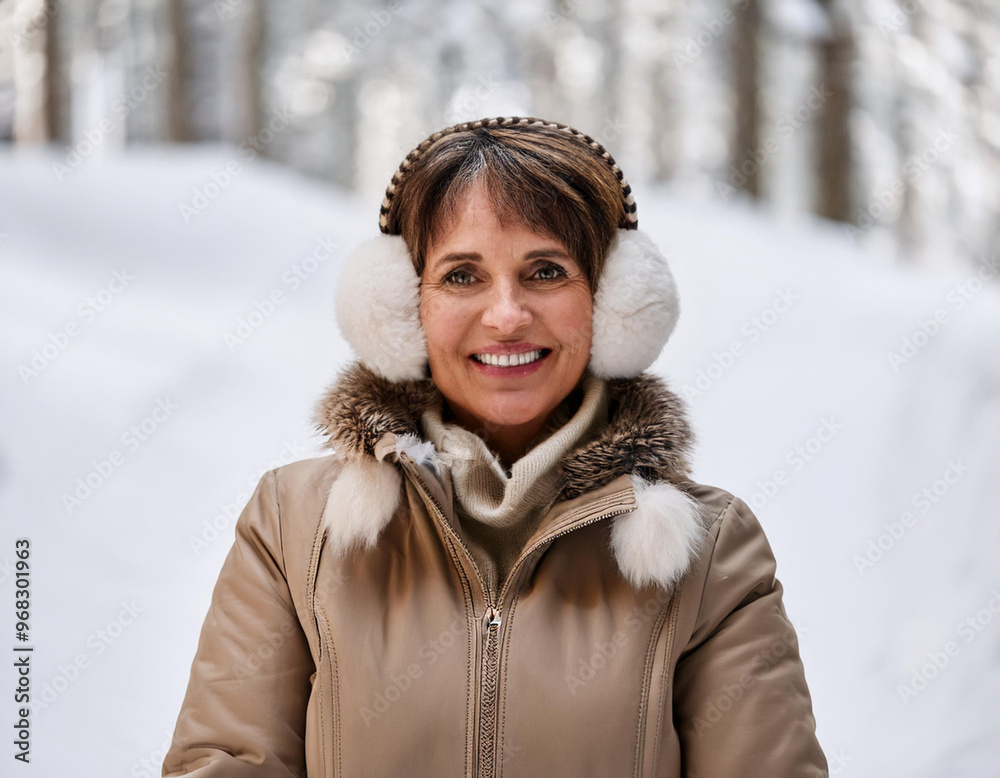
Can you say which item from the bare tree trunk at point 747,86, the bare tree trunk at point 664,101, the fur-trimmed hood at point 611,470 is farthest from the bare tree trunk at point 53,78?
the fur-trimmed hood at point 611,470

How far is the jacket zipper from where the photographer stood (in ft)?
5.58

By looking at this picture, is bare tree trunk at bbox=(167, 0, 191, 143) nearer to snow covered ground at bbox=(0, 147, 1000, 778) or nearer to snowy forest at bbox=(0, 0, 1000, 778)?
snowy forest at bbox=(0, 0, 1000, 778)

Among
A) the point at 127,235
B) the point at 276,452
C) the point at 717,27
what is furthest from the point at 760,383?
the point at 717,27

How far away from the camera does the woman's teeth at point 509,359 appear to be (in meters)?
1.84

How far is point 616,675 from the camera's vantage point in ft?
5.65

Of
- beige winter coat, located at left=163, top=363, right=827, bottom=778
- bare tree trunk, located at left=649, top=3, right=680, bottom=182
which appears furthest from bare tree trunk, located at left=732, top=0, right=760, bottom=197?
beige winter coat, located at left=163, top=363, right=827, bottom=778

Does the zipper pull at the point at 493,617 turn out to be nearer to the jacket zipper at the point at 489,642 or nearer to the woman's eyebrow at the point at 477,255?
the jacket zipper at the point at 489,642

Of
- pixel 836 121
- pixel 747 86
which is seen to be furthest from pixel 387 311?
pixel 747 86

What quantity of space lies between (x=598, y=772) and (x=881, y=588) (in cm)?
297

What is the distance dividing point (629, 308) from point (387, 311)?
492 mm

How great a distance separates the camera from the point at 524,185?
71.1 inches

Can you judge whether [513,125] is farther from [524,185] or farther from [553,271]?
[553,271]

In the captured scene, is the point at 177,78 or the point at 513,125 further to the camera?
the point at 177,78

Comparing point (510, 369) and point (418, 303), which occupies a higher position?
point (418, 303)
